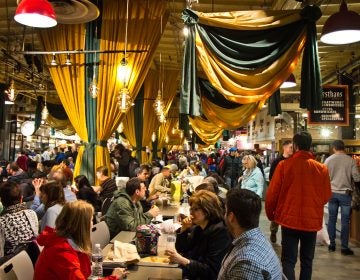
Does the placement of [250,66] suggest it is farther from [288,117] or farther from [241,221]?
[288,117]

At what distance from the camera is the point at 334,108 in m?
10.1

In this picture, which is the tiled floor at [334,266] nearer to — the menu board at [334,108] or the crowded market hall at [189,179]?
the crowded market hall at [189,179]

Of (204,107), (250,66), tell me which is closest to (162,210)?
(204,107)

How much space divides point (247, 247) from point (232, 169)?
1238 cm

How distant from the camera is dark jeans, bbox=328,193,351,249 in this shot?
7.11 meters

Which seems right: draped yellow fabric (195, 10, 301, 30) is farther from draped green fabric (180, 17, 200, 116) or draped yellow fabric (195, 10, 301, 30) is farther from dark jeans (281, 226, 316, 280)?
dark jeans (281, 226, 316, 280)

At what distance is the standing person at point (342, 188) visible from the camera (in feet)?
23.4

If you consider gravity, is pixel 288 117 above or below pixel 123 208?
above

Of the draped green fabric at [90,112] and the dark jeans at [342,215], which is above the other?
the draped green fabric at [90,112]

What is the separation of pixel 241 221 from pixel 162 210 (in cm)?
408

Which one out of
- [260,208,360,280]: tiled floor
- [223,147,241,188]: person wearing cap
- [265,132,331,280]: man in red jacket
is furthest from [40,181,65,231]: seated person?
[223,147,241,188]: person wearing cap

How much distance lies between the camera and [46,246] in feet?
9.23

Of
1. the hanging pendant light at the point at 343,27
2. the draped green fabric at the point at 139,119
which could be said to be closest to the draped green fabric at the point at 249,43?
the hanging pendant light at the point at 343,27

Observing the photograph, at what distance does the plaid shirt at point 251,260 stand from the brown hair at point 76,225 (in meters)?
1.23
